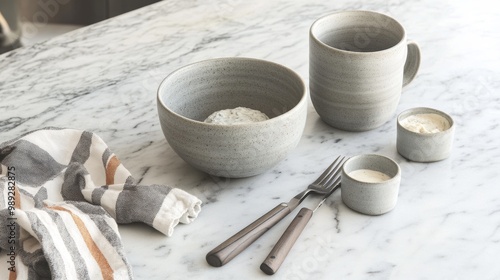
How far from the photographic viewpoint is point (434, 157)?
1.12 m

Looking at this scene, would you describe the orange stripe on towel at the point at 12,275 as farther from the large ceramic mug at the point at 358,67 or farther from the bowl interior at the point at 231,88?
the large ceramic mug at the point at 358,67

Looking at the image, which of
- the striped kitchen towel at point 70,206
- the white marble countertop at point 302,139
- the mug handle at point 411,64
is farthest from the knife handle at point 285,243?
the mug handle at point 411,64

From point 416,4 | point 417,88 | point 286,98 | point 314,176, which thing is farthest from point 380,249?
point 416,4

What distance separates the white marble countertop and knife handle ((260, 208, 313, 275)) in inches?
0.4

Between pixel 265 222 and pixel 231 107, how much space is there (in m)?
0.29

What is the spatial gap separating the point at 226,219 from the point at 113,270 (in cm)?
18

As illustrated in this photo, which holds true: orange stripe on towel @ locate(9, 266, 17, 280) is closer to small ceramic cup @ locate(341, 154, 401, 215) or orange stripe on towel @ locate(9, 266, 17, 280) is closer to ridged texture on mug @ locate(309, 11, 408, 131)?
small ceramic cup @ locate(341, 154, 401, 215)

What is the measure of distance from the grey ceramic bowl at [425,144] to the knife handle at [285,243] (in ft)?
0.69

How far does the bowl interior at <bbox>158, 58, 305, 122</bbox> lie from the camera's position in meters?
1.14

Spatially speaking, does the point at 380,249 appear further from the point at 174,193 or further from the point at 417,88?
the point at 417,88

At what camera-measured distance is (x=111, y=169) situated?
3.51ft

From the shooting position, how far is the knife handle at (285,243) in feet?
2.97

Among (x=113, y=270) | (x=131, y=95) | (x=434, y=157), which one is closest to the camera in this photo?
(x=113, y=270)

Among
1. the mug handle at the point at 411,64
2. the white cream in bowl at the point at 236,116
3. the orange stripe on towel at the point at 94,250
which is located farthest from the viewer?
the mug handle at the point at 411,64
